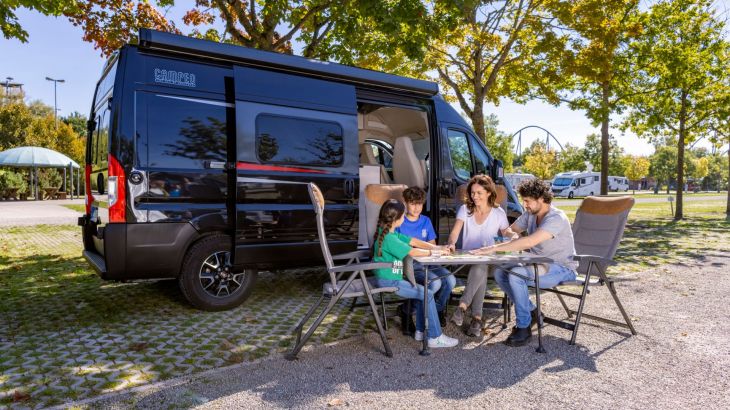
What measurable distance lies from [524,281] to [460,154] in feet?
9.53

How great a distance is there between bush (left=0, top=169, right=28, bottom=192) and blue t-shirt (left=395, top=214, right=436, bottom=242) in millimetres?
29626

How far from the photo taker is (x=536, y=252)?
15.5ft

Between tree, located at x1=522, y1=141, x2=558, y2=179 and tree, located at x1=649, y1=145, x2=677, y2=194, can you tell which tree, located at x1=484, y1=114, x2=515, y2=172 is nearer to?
tree, located at x1=522, y1=141, x2=558, y2=179

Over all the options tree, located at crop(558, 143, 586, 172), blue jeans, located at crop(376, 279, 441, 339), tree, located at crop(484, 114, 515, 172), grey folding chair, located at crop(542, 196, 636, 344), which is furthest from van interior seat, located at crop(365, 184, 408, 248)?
tree, located at crop(558, 143, 586, 172)

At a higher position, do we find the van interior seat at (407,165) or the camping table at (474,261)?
the van interior seat at (407,165)

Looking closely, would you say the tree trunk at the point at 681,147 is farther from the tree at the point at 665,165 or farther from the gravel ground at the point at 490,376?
the tree at the point at 665,165

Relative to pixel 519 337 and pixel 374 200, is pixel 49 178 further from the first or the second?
pixel 519 337

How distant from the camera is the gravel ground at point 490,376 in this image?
323 cm

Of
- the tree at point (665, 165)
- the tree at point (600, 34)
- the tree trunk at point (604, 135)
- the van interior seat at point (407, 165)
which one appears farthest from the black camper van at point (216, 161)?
the tree at point (665, 165)

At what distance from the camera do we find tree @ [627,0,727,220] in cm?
1542

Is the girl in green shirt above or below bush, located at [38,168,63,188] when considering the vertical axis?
below

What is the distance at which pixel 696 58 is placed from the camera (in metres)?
16.0

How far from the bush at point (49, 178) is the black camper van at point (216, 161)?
2785 centimetres

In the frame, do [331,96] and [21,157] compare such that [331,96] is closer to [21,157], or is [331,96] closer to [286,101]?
[286,101]
